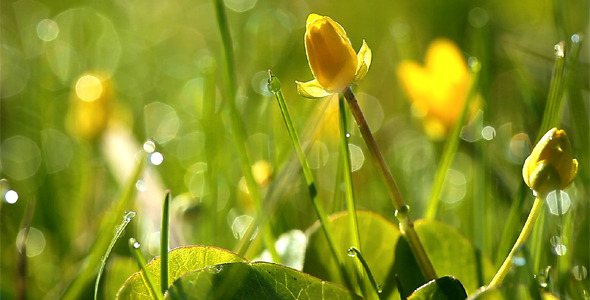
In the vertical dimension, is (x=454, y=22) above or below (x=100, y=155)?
above

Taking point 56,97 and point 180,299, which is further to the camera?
point 56,97

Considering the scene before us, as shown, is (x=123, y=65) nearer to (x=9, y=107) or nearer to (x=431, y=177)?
(x=9, y=107)

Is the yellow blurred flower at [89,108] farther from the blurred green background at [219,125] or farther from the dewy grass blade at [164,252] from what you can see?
the dewy grass blade at [164,252]

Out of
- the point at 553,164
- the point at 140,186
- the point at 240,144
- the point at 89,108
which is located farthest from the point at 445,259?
the point at 89,108

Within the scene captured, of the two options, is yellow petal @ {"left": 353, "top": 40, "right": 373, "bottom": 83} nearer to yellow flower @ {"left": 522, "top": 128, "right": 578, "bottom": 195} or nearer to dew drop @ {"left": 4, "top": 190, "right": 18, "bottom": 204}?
yellow flower @ {"left": 522, "top": 128, "right": 578, "bottom": 195}

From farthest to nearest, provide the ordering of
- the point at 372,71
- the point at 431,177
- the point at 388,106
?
the point at 372,71, the point at 388,106, the point at 431,177

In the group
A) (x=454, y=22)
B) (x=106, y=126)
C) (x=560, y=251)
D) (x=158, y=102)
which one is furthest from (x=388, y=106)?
(x=560, y=251)

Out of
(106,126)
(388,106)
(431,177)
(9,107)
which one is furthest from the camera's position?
(388,106)

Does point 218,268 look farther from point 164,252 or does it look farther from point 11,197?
point 11,197

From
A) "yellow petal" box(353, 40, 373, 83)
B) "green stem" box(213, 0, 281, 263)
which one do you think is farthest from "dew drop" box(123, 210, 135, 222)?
"yellow petal" box(353, 40, 373, 83)
